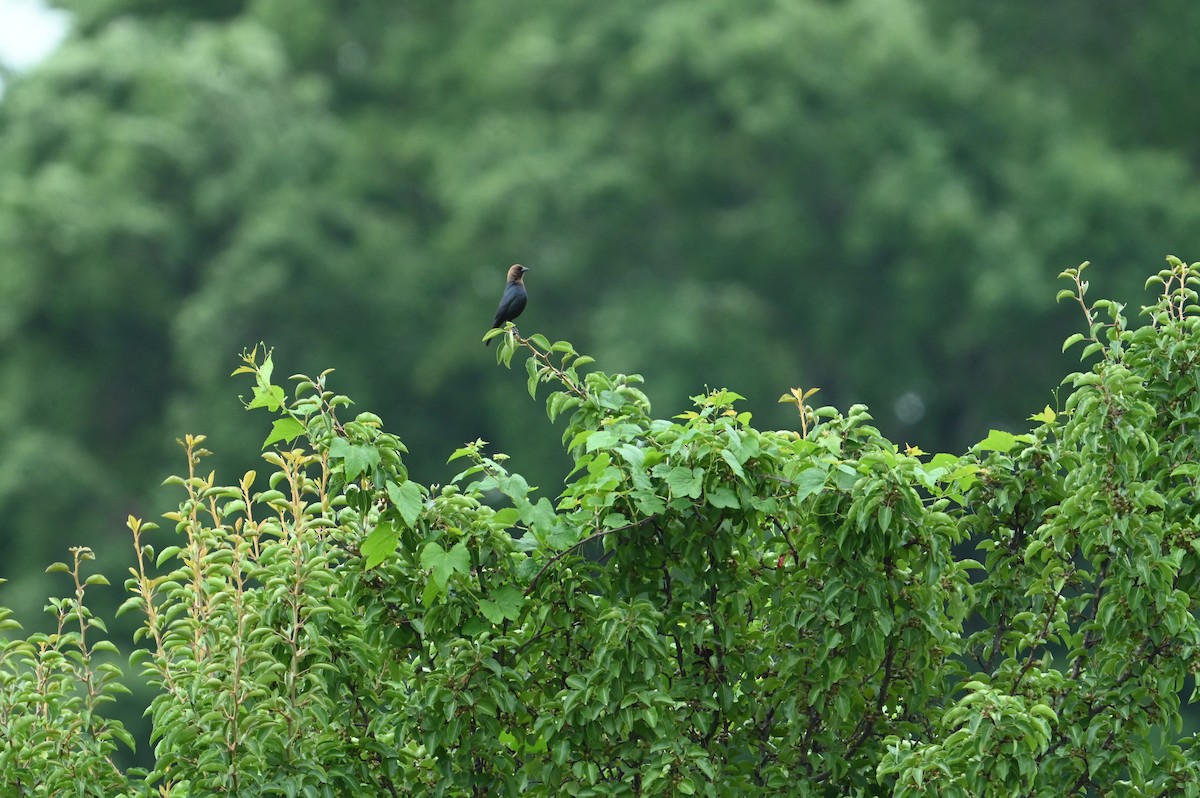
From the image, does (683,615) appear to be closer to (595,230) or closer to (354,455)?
(354,455)

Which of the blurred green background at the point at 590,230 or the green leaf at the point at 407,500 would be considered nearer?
the green leaf at the point at 407,500

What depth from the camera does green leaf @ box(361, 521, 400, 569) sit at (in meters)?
5.35

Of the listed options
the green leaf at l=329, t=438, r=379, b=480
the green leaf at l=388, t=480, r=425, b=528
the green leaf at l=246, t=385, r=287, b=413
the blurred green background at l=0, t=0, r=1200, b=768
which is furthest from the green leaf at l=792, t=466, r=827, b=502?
the blurred green background at l=0, t=0, r=1200, b=768

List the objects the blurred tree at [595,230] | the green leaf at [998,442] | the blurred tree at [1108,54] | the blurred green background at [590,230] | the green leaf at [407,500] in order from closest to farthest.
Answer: the green leaf at [407,500]
the green leaf at [998,442]
the blurred green background at [590,230]
the blurred tree at [595,230]
the blurred tree at [1108,54]

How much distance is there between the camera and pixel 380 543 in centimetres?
537

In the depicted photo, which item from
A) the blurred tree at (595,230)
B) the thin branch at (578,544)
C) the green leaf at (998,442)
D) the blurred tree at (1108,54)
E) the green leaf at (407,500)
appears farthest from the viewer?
the blurred tree at (1108,54)

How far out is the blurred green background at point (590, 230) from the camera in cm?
2325

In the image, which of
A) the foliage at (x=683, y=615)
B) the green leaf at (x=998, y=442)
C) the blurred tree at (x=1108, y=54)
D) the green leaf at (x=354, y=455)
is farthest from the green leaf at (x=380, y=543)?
the blurred tree at (x=1108, y=54)

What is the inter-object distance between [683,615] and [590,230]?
1971 cm

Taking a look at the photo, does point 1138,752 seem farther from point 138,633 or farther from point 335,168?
point 335,168

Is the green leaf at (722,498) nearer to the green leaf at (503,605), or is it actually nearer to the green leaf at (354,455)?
the green leaf at (503,605)

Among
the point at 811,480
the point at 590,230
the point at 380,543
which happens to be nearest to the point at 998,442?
the point at 811,480

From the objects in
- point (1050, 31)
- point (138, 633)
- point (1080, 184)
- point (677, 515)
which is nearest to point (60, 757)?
point (138, 633)

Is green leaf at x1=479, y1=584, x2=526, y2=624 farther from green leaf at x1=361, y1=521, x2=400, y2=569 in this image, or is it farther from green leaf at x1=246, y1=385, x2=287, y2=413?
green leaf at x1=246, y1=385, x2=287, y2=413
